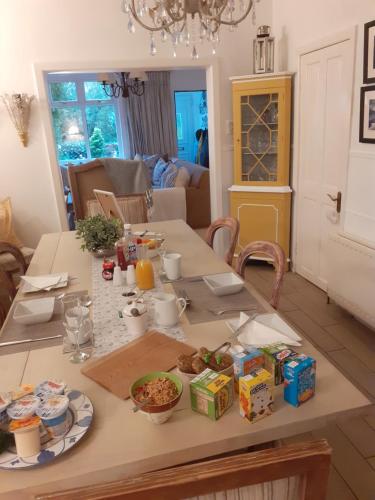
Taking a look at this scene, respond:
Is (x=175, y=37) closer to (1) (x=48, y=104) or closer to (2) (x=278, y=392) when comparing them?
(2) (x=278, y=392)

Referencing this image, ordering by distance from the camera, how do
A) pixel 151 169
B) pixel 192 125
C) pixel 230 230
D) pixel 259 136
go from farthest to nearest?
pixel 192 125
pixel 151 169
pixel 259 136
pixel 230 230

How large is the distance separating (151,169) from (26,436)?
6.41m

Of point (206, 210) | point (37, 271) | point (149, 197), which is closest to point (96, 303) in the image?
point (37, 271)

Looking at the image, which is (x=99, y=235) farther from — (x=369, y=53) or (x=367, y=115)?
(x=369, y=53)

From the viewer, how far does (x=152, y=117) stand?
8.08 metres

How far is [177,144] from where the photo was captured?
8547mm

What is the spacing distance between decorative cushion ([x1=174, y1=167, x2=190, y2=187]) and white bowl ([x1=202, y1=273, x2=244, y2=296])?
12.6ft

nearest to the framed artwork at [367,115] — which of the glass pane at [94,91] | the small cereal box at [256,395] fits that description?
the small cereal box at [256,395]

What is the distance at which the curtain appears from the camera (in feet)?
26.2

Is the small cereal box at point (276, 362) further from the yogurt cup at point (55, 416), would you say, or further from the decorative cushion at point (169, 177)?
the decorative cushion at point (169, 177)

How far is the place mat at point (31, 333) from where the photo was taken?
1.44 m

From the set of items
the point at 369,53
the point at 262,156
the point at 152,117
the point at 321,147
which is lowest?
the point at 262,156

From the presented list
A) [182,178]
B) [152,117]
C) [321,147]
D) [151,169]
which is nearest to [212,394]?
[321,147]

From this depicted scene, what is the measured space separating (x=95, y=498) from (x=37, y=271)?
5.83 ft
